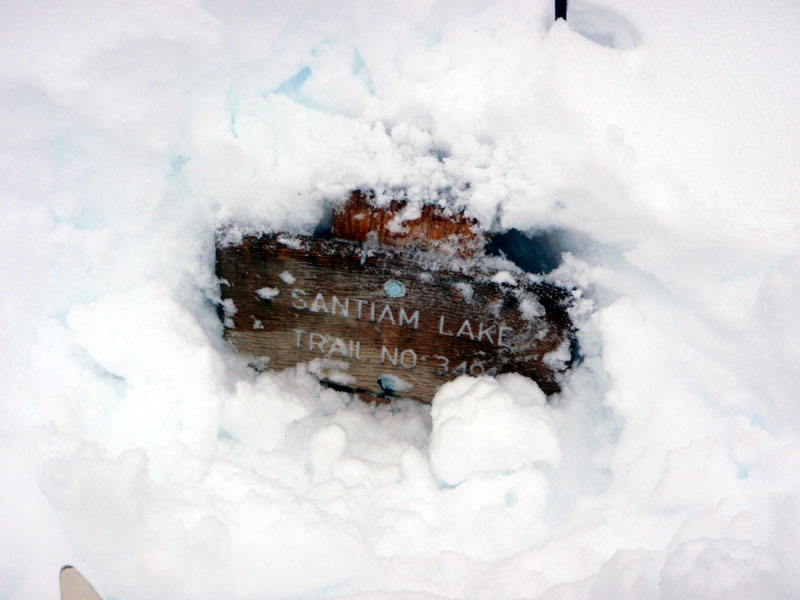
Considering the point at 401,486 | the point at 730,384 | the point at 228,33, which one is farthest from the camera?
the point at 401,486

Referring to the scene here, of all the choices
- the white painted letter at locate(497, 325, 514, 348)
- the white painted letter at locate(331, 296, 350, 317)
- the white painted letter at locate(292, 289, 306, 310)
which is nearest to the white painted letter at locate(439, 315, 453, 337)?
the white painted letter at locate(497, 325, 514, 348)

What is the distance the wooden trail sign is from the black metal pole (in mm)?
527

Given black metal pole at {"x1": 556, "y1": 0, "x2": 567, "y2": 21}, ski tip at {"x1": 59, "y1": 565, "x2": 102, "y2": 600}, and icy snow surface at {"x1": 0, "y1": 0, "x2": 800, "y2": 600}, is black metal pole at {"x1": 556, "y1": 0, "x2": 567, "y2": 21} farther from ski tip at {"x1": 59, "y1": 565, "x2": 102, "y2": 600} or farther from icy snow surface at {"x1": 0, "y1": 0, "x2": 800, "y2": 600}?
ski tip at {"x1": 59, "y1": 565, "x2": 102, "y2": 600}

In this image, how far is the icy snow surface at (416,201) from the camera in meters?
1.01

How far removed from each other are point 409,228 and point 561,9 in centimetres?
54

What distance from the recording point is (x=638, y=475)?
112 cm

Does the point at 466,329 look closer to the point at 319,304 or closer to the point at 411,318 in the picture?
the point at 411,318

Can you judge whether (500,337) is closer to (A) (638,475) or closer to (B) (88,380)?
(A) (638,475)

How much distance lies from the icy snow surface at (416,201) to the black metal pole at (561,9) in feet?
0.11

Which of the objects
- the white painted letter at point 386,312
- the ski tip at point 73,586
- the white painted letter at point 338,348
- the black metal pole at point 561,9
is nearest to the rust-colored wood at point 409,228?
the white painted letter at point 386,312

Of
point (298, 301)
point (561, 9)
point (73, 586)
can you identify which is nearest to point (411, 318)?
point (298, 301)

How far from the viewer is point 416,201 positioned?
4.24 feet

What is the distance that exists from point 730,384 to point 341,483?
0.80 m

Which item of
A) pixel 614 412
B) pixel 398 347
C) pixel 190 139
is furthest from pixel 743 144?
pixel 190 139
